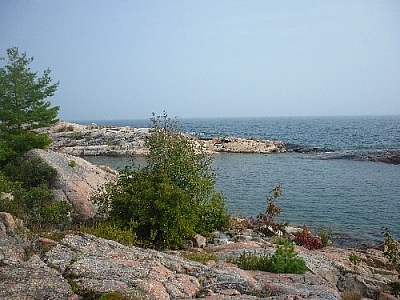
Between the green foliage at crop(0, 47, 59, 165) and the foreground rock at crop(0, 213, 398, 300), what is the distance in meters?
12.6

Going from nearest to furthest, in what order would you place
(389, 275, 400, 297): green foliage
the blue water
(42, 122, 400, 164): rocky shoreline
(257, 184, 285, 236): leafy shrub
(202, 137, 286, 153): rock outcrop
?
(389, 275, 400, 297): green foliage < (257, 184, 285, 236): leafy shrub < the blue water < (42, 122, 400, 164): rocky shoreline < (202, 137, 286, 153): rock outcrop

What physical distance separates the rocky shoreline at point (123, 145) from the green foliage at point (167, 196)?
38149mm

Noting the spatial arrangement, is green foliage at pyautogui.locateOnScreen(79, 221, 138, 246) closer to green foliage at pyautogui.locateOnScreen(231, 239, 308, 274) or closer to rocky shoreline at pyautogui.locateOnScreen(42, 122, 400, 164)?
green foliage at pyautogui.locateOnScreen(231, 239, 308, 274)

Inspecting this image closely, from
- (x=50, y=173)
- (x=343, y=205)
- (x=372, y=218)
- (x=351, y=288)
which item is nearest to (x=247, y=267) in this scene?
(x=351, y=288)

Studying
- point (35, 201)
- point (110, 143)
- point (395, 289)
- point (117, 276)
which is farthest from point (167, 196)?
point (110, 143)

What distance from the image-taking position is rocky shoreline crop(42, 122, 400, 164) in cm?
5638

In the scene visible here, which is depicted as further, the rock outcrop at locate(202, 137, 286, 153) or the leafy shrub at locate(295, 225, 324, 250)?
the rock outcrop at locate(202, 137, 286, 153)

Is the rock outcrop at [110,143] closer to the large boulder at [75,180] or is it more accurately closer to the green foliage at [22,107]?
the green foliage at [22,107]

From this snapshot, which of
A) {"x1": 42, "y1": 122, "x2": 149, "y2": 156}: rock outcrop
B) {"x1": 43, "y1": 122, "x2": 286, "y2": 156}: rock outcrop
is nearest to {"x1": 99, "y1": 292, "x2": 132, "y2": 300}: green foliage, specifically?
{"x1": 42, "y1": 122, "x2": 149, "y2": 156}: rock outcrop

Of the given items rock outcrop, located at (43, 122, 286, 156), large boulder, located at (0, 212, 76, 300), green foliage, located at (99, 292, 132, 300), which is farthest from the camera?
rock outcrop, located at (43, 122, 286, 156)

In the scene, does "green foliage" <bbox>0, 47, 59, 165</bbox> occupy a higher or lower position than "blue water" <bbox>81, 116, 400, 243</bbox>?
higher

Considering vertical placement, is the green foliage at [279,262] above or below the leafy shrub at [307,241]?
above

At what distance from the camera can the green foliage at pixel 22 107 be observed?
2180 cm

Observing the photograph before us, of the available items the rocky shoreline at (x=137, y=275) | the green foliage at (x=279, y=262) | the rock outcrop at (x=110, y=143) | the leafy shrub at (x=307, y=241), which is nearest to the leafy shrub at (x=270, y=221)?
the leafy shrub at (x=307, y=241)
